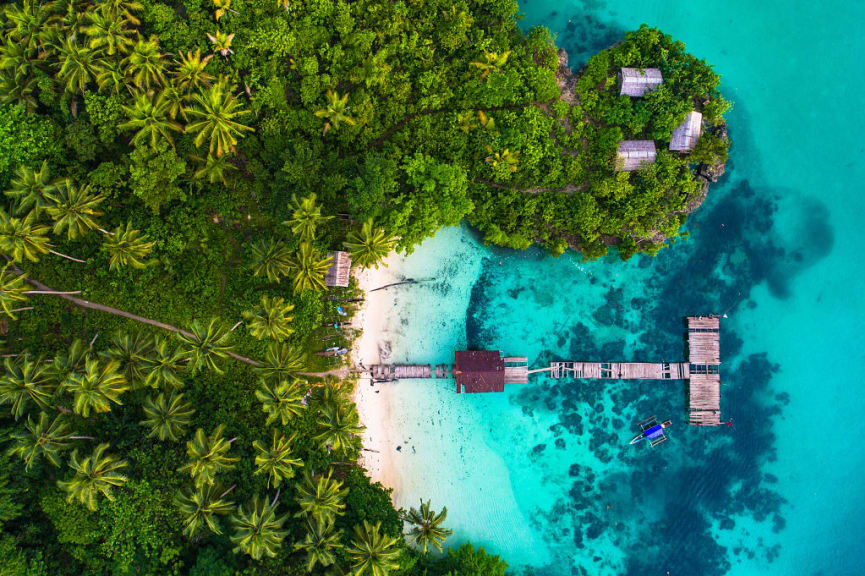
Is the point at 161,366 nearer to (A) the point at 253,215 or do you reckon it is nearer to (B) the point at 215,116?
(A) the point at 253,215

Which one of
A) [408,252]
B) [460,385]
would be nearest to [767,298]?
[460,385]

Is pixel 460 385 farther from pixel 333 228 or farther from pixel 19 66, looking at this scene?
pixel 19 66

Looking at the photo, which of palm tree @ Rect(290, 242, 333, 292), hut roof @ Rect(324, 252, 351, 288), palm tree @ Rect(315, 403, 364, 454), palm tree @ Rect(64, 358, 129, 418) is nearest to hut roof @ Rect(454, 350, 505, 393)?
palm tree @ Rect(315, 403, 364, 454)

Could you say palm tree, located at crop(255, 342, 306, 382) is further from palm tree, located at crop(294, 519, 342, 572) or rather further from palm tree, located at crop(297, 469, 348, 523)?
palm tree, located at crop(294, 519, 342, 572)

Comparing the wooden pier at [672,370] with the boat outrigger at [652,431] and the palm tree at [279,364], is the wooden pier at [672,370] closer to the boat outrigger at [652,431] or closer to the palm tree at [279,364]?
the boat outrigger at [652,431]

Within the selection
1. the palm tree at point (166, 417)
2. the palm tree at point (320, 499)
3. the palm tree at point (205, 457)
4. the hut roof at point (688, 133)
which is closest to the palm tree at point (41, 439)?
the palm tree at point (166, 417)

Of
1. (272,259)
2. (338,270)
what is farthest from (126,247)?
(338,270)
